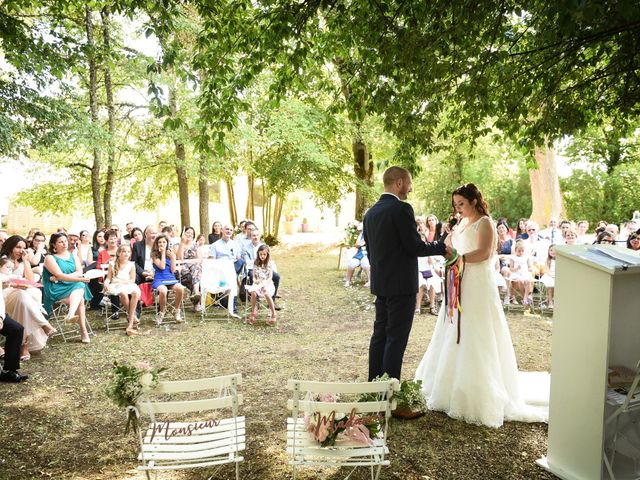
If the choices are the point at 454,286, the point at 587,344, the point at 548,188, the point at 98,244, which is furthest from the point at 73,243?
the point at 548,188

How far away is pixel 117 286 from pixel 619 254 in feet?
22.0

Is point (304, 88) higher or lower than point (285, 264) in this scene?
higher

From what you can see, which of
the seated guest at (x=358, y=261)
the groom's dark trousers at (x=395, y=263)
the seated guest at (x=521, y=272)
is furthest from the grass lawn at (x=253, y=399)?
the seated guest at (x=358, y=261)

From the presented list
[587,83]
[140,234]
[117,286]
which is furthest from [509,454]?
[140,234]

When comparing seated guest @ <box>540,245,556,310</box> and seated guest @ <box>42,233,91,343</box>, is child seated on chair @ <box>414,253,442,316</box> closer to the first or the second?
seated guest @ <box>540,245,556,310</box>

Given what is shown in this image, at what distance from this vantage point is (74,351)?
661 centimetres

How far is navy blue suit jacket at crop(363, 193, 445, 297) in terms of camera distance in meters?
4.20

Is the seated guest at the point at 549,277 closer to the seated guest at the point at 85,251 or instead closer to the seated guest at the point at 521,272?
the seated guest at the point at 521,272

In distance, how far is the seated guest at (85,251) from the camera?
9.38 m

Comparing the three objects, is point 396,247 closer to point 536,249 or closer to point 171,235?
point 536,249

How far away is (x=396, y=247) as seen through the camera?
4285 millimetres

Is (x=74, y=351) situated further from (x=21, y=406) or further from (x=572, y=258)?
(x=572, y=258)

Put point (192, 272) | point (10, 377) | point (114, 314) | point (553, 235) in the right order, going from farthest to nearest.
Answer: point (553, 235), point (192, 272), point (114, 314), point (10, 377)

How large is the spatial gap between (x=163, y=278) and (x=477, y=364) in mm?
5787
